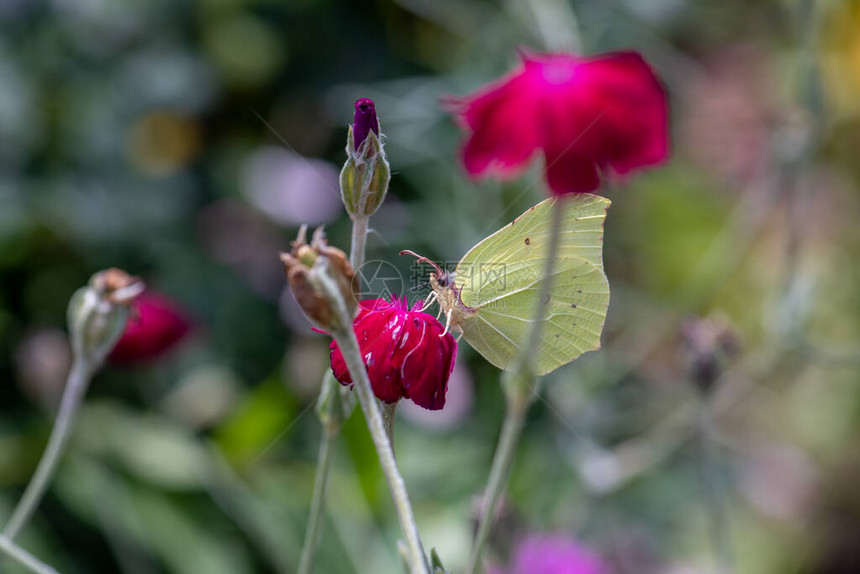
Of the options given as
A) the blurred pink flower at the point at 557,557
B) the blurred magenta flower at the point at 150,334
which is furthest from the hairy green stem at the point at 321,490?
the blurred magenta flower at the point at 150,334

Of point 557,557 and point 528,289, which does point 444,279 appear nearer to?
point 528,289

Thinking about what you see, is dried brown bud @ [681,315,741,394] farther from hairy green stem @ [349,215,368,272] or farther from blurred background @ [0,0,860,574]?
hairy green stem @ [349,215,368,272]

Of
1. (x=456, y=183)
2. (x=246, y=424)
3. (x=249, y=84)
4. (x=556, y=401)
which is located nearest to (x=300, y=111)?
(x=249, y=84)

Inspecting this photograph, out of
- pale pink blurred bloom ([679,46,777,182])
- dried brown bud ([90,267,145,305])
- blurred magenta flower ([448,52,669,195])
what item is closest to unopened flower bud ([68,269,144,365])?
dried brown bud ([90,267,145,305])

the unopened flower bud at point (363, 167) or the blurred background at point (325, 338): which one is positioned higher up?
the unopened flower bud at point (363, 167)

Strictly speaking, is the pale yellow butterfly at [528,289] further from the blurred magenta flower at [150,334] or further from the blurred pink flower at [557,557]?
the blurred magenta flower at [150,334]

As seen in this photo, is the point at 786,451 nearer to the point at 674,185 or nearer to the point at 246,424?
the point at 674,185
